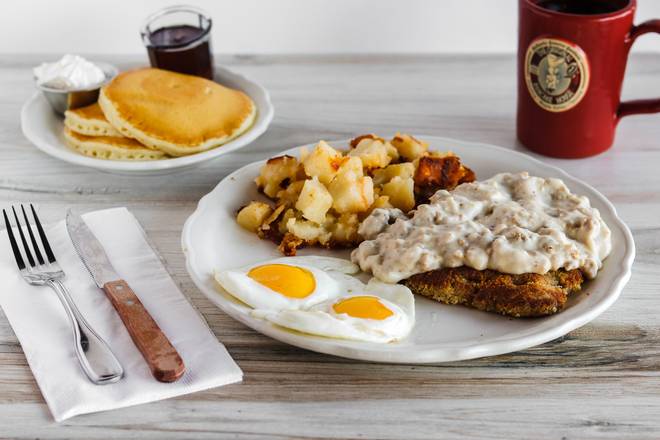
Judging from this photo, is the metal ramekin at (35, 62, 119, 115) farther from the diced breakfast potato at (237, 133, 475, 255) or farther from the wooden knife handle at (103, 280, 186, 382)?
the wooden knife handle at (103, 280, 186, 382)

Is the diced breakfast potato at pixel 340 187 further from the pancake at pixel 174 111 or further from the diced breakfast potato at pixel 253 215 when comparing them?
the pancake at pixel 174 111

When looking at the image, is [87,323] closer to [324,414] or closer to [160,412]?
[160,412]

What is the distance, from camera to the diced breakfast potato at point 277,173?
1984mm

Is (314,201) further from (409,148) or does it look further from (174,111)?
(174,111)

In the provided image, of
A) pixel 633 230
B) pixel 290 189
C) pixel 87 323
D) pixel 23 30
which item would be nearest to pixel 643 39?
pixel 633 230

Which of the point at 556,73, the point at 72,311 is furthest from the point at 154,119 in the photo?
the point at 556,73

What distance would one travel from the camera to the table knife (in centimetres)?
148

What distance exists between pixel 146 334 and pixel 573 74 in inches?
50.9

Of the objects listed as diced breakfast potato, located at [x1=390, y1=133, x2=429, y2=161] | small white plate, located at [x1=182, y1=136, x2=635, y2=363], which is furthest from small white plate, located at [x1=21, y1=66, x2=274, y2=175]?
diced breakfast potato, located at [x1=390, y1=133, x2=429, y2=161]

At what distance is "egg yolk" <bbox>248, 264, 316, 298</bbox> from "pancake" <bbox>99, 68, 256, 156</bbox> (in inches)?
26.6

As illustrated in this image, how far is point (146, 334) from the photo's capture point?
155 cm

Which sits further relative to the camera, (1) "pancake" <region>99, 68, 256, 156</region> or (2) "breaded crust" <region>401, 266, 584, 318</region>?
(1) "pancake" <region>99, 68, 256, 156</region>

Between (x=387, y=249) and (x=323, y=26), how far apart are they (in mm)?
2053

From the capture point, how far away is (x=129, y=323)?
158 centimetres
